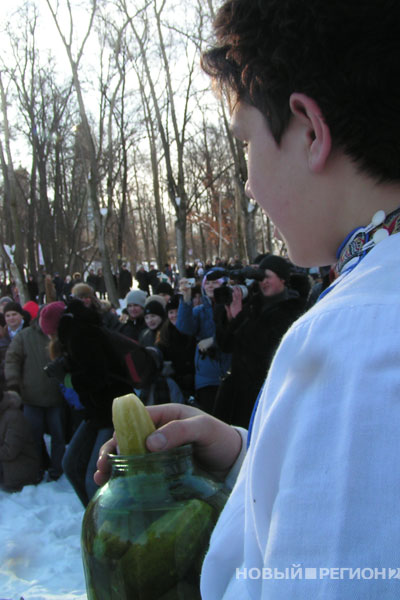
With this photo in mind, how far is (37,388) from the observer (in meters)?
5.48

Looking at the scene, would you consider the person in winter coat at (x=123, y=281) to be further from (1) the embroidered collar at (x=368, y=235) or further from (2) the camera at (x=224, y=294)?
(1) the embroidered collar at (x=368, y=235)

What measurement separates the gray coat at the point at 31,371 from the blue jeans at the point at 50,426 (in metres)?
0.10

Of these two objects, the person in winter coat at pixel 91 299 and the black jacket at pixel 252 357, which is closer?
the black jacket at pixel 252 357

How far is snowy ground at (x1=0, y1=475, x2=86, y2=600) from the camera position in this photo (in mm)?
2904

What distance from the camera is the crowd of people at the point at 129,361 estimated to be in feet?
12.8

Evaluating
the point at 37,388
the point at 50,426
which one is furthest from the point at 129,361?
the point at 50,426

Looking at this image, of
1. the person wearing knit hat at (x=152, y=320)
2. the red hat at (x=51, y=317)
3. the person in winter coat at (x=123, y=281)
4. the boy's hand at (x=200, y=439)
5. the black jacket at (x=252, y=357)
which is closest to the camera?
the boy's hand at (x=200, y=439)

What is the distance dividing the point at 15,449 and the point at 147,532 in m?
4.62

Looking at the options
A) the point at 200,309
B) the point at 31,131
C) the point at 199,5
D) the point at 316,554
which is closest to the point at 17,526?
the point at 200,309

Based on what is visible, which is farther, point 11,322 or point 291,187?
point 11,322

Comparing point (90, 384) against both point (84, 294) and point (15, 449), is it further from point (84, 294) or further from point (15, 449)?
point (84, 294)

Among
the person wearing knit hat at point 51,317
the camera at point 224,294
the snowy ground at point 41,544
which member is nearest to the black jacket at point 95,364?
the person wearing knit hat at point 51,317

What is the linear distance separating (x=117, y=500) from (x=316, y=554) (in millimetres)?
435

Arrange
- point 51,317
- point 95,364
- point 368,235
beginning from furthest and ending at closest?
point 51,317, point 95,364, point 368,235
